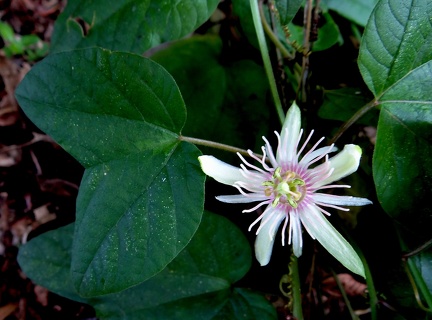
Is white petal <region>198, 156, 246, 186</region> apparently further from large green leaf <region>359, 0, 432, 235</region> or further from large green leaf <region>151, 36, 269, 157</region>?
large green leaf <region>151, 36, 269, 157</region>

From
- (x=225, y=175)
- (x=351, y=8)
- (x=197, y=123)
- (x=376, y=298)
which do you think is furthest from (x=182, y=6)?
(x=376, y=298)

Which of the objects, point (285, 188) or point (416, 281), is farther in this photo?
point (416, 281)

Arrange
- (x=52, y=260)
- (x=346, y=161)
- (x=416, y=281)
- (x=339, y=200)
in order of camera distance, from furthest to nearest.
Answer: (x=52, y=260), (x=416, y=281), (x=339, y=200), (x=346, y=161)

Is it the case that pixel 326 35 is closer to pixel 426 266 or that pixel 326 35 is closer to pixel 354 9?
pixel 354 9

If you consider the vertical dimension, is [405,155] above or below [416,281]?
above

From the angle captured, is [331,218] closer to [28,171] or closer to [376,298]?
[376,298]

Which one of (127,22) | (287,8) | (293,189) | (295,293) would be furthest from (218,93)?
(295,293)
